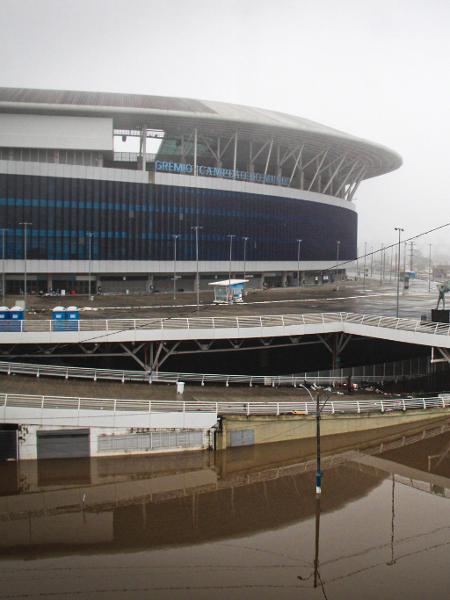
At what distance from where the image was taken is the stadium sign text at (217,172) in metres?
101

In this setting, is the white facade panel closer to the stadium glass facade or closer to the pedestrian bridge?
the stadium glass facade

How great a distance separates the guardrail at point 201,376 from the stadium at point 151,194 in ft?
130

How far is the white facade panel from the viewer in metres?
91.3

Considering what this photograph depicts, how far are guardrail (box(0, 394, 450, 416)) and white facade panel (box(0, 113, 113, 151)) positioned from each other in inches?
2588

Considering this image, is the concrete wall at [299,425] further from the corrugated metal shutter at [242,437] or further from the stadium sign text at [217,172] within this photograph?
the stadium sign text at [217,172]

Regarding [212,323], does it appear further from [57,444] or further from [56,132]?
[56,132]

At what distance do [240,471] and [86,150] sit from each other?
72.6 m

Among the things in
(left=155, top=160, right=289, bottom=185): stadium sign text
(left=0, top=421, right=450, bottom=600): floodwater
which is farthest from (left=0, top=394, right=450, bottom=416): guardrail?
(left=155, top=160, right=289, bottom=185): stadium sign text

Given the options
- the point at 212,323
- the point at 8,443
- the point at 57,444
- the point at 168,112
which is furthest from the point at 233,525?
the point at 168,112

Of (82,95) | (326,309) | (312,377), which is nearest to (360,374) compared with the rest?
(312,377)

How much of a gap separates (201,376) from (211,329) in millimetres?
4075

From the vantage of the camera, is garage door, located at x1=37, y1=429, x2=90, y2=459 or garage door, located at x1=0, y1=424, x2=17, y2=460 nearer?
garage door, located at x1=0, y1=424, x2=17, y2=460

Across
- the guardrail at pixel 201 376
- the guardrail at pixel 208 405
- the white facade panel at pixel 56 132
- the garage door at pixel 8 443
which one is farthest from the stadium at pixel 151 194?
the garage door at pixel 8 443

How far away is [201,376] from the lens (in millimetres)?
45531
